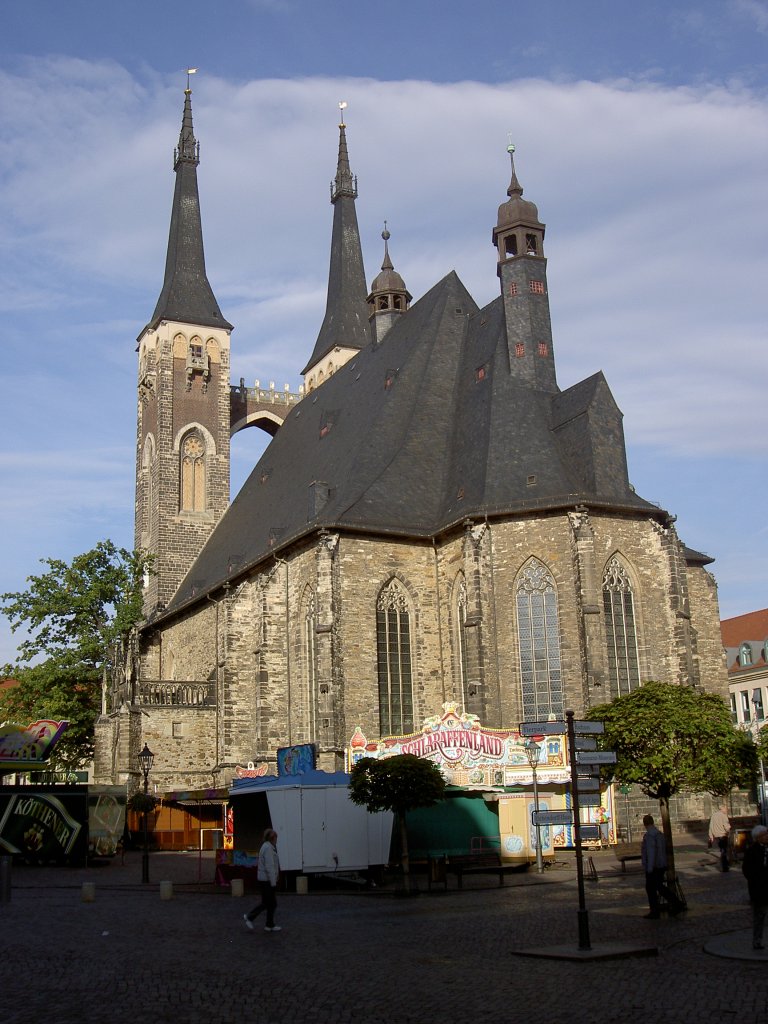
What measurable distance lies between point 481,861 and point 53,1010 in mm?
15103

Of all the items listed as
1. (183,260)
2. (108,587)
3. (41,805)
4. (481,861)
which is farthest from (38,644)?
(481,861)

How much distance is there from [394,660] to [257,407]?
25.9 metres

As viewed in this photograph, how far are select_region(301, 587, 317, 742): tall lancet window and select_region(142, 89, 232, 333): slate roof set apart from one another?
21.8 meters

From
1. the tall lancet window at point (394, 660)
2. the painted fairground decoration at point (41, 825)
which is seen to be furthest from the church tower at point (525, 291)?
the painted fairground decoration at point (41, 825)

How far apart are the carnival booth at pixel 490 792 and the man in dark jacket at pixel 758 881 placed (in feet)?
38.3

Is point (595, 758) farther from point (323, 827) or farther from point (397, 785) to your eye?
point (323, 827)

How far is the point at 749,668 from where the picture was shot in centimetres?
5394

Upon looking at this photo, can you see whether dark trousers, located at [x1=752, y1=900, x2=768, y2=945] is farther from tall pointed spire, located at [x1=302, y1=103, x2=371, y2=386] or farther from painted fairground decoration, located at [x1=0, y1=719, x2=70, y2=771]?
tall pointed spire, located at [x1=302, y1=103, x2=371, y2=386]

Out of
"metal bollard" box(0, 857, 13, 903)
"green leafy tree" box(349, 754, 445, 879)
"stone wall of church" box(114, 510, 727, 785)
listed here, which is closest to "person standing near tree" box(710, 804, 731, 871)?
"green leafy tree" box(349, 754, 445, 879)

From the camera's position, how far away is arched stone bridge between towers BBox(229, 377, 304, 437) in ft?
171

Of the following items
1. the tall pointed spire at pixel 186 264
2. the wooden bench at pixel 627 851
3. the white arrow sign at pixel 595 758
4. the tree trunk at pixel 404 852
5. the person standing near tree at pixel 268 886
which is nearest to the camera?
the white arrow sign at pixel 595 758

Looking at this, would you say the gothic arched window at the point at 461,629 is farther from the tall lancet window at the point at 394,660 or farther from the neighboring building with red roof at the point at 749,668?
the neighboring building with red roof at the point at 749,668

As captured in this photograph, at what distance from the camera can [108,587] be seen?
41875 mm

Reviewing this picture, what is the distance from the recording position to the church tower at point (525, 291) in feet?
104
